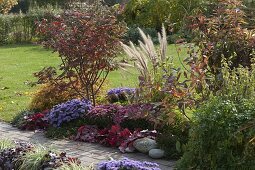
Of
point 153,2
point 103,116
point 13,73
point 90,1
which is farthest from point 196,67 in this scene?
point 153,2

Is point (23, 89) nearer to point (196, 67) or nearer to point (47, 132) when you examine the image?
point (47, 132)

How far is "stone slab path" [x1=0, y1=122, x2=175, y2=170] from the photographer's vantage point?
673 cm

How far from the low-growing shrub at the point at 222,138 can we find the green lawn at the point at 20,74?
3.64 metres

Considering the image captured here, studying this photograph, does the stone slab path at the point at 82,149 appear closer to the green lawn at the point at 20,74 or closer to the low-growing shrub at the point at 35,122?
the low-growing shrub at the point at 35,122

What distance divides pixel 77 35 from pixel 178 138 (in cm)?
273

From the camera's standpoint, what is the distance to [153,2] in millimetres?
23531

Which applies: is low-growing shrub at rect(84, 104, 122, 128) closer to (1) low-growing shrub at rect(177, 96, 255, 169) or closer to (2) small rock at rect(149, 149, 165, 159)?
(2) small rock at rect(149, 149, 165, 159)

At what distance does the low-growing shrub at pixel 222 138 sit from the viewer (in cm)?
518

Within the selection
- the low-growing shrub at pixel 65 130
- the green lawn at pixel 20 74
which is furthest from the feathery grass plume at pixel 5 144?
the green lawn at pixel 20 74

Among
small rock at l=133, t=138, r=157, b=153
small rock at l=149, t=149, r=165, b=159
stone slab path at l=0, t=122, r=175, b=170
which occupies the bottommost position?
stone slab path at l=0, t=122, r=175, b=170

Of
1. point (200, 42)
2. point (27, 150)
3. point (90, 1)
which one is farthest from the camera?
point (90, 1)

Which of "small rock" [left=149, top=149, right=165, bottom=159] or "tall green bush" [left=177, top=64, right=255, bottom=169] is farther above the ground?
"tall green bush" [left=177, top=64, right=255, bottom=169]

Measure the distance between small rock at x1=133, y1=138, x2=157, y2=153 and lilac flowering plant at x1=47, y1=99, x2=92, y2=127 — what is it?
1584 millimetres

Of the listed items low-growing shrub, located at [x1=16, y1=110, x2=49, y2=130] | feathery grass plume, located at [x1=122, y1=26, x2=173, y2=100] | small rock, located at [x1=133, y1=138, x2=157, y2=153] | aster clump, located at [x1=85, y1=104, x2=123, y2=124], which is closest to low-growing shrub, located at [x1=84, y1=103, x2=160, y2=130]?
aster clump, located at [x1=85, y1=104, x2=123, y2=124]
